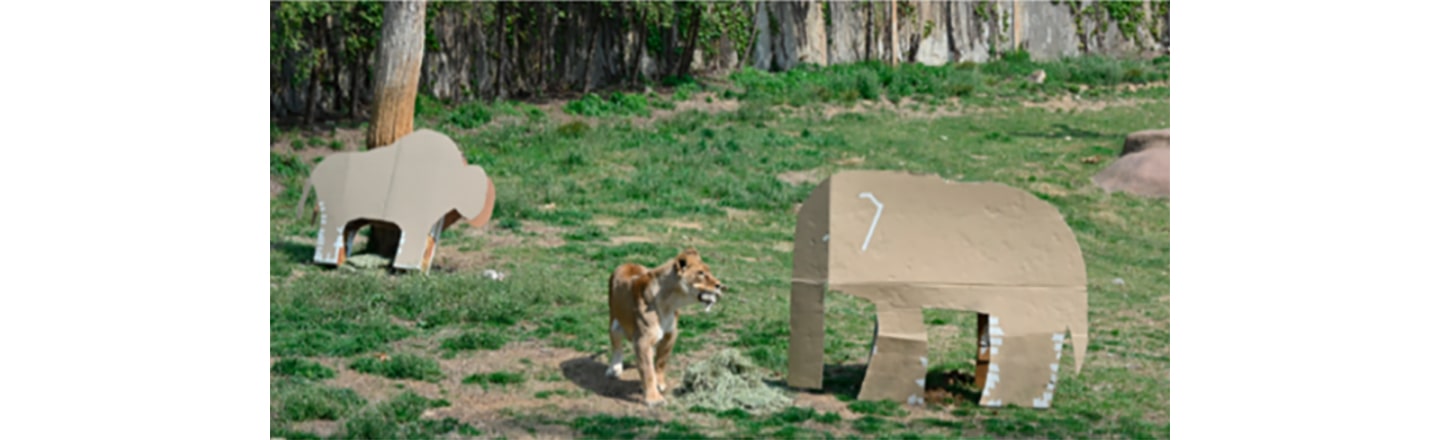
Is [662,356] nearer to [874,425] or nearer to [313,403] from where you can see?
[874,425]

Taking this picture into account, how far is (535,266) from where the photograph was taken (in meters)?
12.1

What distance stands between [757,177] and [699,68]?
659 cm

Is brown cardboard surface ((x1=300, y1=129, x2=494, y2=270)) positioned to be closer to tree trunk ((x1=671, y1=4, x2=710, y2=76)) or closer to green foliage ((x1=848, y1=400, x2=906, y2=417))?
green foliage ((x1=848, y1=400, x2=906, y2=417))

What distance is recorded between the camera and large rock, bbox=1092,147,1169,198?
16.0 meters

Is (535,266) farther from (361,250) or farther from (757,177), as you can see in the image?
(757,177)

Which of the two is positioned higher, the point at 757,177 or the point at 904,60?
the point at 904,60

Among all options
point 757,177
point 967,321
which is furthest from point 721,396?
point 757,177

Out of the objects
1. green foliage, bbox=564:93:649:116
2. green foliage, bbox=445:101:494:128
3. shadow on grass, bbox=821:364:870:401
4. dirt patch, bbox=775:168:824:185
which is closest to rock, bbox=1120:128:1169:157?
dirt patch, bbox=775:168:824:185

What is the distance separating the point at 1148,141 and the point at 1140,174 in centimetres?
85

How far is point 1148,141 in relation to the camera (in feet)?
55.7

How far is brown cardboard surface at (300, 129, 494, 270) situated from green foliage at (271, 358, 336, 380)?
2.48 meters

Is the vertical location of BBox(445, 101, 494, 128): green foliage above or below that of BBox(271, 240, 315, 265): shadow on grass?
above

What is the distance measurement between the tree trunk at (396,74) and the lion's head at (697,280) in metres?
5.23

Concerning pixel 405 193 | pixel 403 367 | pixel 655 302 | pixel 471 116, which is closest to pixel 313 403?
pixel 403 367
